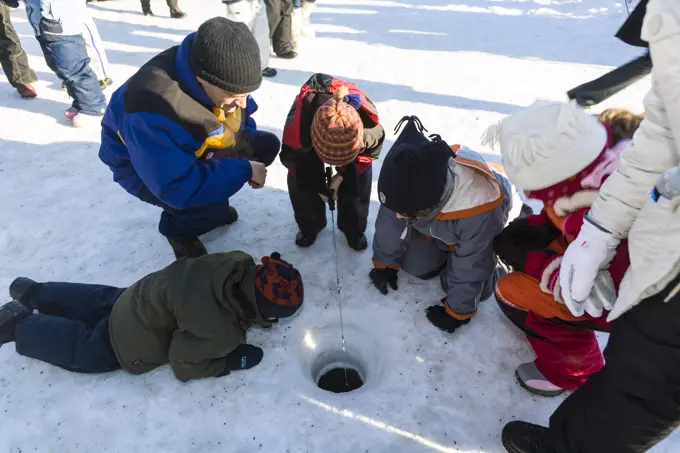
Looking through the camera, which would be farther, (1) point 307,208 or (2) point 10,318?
(1) point 307,208

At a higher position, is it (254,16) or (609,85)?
(254,16)

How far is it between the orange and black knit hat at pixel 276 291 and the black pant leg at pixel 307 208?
691mm

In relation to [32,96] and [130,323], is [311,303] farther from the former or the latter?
[32,96]

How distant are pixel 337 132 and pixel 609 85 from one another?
3.27 meters

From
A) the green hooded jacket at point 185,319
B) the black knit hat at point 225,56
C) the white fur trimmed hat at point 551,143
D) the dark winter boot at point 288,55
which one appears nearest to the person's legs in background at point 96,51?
the dark winter boot at point 288,55

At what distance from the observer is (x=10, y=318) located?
7.54ft

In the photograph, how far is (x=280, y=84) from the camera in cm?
500

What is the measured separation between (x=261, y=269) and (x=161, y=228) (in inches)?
36.6

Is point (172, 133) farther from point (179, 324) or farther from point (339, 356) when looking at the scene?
point (339, 356)

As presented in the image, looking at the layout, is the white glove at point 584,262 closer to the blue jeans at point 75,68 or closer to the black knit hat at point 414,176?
the black knit hat at point 414,176

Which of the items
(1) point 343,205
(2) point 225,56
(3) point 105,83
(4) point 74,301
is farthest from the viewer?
(3) point 105,83

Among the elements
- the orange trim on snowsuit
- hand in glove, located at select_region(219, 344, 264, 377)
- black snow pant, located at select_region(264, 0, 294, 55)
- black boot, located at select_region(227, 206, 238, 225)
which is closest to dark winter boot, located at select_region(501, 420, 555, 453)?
the orange trim on snowsuit

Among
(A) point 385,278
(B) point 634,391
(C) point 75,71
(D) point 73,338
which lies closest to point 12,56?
(C) point 75,71

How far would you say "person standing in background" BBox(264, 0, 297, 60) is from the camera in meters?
5.11
